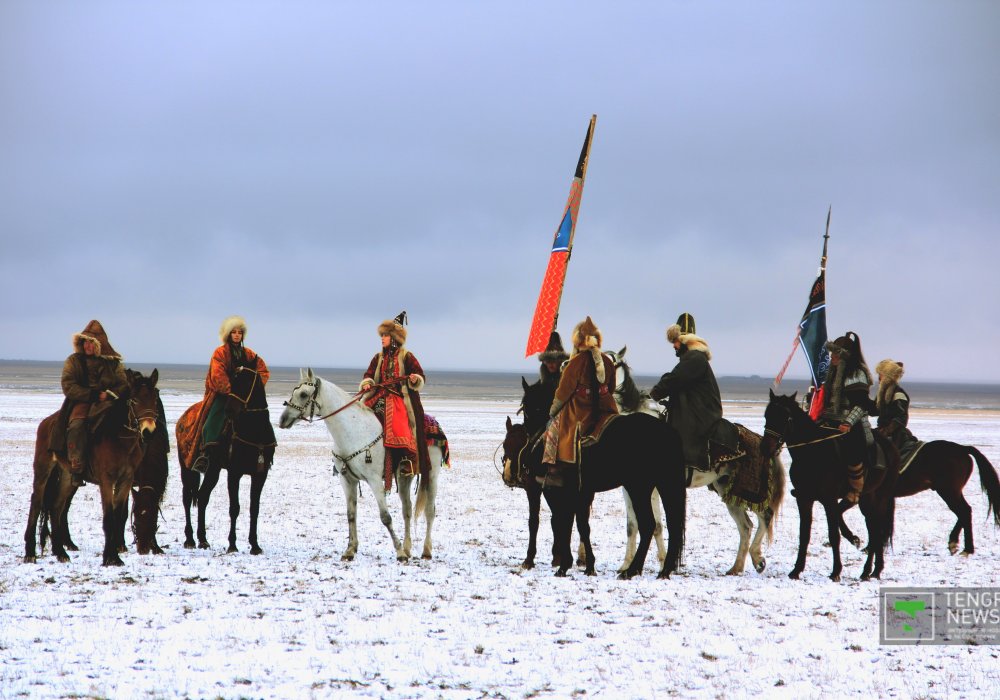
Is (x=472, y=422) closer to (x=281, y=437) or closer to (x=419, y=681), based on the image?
(x=281, y=437)

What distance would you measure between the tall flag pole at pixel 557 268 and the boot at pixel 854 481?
4.11 meters

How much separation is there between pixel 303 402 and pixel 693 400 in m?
4.98

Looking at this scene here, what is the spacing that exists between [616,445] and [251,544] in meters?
4.95

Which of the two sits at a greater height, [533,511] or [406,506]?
[533,511]

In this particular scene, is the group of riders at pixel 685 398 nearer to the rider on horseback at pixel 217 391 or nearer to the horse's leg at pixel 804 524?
the horse's leg at pixel 804 524

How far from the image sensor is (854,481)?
35.2 ft

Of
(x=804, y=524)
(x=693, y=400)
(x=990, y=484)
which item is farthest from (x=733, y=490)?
(x=990, y=484)

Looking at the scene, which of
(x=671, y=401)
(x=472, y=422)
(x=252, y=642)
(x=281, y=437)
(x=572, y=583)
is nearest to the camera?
(x=252, y=642)

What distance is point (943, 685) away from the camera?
256 inches

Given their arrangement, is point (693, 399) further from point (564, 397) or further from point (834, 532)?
point (834, 532)

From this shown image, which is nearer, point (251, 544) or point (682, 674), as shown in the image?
point (682, 674)

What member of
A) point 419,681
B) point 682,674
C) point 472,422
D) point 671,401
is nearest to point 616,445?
point 671,401

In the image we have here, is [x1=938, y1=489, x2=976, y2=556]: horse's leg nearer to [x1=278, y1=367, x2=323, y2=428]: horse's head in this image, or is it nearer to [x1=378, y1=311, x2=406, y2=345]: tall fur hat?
[x1=378, y1=311, x2=406, y2=345]: tall fur hat

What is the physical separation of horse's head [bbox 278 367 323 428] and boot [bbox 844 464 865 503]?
6714 millimetres
